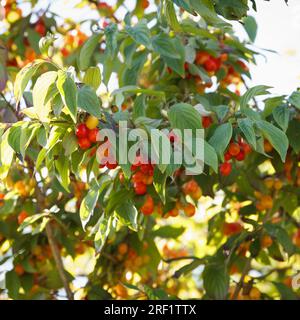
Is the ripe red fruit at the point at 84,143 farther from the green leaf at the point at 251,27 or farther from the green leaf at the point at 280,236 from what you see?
the green leaf at the point at 251,27

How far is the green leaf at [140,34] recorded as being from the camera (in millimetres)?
2348

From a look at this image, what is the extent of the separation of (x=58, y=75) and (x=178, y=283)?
6.65 ft

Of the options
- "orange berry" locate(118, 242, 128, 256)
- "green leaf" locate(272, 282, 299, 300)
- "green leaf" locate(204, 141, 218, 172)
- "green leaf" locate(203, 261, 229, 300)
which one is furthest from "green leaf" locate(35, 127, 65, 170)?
"green leaf" locate(272, 282, 299, 300)

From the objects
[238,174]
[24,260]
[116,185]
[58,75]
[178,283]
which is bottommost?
[178,283]

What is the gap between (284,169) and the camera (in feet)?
8.59

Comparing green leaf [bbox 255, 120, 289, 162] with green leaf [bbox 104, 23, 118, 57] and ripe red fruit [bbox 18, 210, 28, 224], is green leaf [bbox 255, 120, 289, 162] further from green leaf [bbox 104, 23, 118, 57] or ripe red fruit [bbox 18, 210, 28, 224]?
ripe red fruit [bbox 18, 210, 28, 224]

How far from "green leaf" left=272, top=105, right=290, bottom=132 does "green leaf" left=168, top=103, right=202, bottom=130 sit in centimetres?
28

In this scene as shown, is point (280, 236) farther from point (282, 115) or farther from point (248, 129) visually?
point (248, 129)

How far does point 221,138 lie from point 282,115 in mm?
270

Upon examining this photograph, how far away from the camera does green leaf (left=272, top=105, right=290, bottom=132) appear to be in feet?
7.00

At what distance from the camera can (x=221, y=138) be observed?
6.53 ft

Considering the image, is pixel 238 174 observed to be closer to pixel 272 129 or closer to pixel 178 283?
pixel 272 129

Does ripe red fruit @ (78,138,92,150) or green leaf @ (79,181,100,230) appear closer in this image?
ripe red fruit @ (78,138,92,150)
